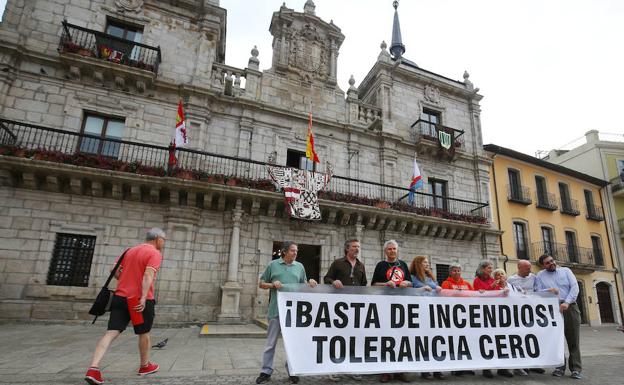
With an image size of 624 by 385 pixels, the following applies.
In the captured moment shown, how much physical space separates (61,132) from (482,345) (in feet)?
39.4

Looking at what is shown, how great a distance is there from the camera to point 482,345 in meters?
4.70

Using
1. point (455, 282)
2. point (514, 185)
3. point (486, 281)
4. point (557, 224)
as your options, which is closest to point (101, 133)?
point (455, 282)

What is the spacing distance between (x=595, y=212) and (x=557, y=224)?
4.74 meters

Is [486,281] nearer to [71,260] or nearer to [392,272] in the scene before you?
[392,272]

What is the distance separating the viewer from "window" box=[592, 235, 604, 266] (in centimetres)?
2017

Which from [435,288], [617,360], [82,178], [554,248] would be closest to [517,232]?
[554,248]

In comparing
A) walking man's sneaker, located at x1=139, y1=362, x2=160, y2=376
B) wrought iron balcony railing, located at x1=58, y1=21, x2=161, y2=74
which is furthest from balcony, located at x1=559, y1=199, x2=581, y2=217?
wrought iron balcony railing, located at x1=58, y1=21, x2=161, y2=74

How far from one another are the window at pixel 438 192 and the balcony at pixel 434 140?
1.34 meters

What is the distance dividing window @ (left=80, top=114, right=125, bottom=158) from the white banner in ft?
32.9

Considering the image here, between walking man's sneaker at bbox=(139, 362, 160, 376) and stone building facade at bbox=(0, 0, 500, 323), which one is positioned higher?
stone building facade at bbox=(0, 0, 500, 323)

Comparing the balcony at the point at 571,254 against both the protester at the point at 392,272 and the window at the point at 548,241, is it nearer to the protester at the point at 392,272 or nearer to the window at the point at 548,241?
the window at the point at 548,241

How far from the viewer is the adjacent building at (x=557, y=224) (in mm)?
17797

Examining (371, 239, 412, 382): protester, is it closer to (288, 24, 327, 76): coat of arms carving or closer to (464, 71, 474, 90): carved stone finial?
(288, 24, 327, 76): coat of arms carving

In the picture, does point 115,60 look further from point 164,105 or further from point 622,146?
point 622,146
